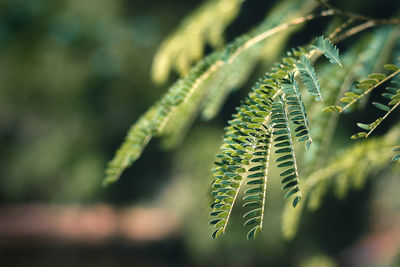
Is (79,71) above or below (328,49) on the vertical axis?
above

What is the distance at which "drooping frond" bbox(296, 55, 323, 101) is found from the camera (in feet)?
1.41

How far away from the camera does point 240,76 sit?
73 cm

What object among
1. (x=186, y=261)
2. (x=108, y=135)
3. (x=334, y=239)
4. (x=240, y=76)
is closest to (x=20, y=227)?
(x=186, y=261)

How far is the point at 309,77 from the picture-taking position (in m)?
0.44

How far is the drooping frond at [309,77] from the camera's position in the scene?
43 cm

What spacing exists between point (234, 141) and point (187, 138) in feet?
11.1

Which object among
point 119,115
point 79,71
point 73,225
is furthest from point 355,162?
point 73,225

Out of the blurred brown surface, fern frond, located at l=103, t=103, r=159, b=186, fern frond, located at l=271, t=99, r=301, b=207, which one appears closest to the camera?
fern frond, located at l=271, t=99, r=301, b=207

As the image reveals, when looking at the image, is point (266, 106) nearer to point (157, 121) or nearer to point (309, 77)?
point (309, 77)

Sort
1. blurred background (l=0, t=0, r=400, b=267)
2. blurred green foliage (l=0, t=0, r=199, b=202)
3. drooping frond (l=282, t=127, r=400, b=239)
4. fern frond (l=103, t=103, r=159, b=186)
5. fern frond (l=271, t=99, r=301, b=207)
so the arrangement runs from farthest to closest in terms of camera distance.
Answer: blurred green foliage (l=0, t=0, r=199, b=202)
blurred background (l=0, t=0, r=400, b=267)
drooping frond (l=282, t=127, r=400, b=239)
fern frond (l=103, t=103, r=159, b=186)
fern frond (l=271, t=99, r=301, b=207)

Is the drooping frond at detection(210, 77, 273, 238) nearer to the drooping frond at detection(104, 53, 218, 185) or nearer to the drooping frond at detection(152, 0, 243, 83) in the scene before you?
the drooping frond at detection(104, 53, 218, 185)

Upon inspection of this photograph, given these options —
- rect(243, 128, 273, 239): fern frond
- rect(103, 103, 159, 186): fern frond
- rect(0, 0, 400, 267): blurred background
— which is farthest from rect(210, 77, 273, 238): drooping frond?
rect(0, 0, 400, 267): blurred background

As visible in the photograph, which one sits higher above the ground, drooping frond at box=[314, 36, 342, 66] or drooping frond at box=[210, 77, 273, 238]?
drooping frond at box=[314, 36, 342, 66]

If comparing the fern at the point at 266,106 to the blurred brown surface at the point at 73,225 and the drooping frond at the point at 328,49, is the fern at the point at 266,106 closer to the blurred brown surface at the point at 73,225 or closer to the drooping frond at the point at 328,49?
the drooping frond at the point at 328,49
